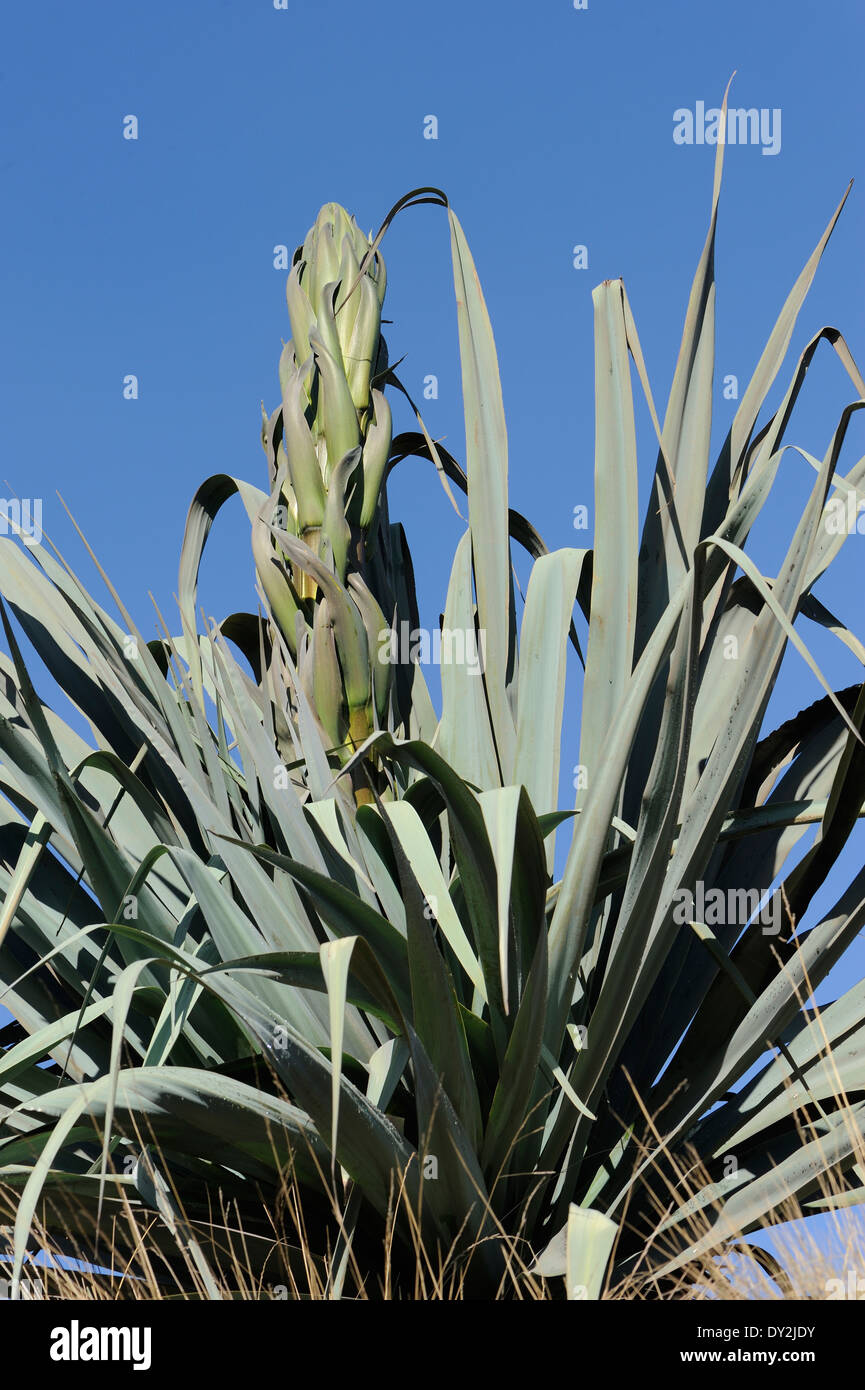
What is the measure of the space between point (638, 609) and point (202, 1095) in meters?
1.01

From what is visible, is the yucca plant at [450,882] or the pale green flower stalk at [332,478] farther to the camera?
the pale green flower stalk at [332,478]

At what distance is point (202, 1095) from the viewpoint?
130 centimetres

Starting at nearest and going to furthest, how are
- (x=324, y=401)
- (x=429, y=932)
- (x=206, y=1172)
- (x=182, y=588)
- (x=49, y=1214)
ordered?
(x=429, y=932), (x=49, y=1214), (x=206, y=1172), (x=324, y=401), (x=182, y=588)

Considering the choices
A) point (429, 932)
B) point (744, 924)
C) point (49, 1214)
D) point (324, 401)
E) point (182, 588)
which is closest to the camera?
point (429, 932)

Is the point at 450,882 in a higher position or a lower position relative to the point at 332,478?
lower

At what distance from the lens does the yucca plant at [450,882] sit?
51.9 inches

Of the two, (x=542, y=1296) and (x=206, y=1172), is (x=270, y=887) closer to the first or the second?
(x=206, y=1172)

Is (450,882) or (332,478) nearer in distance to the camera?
(450,882)

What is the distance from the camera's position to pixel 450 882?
164 centimetres

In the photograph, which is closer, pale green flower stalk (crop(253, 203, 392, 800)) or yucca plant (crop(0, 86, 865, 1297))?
yucca plant (crop(0, 86, 865, 1297))

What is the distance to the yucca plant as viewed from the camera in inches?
51.9

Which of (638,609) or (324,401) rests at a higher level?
(324,401)
